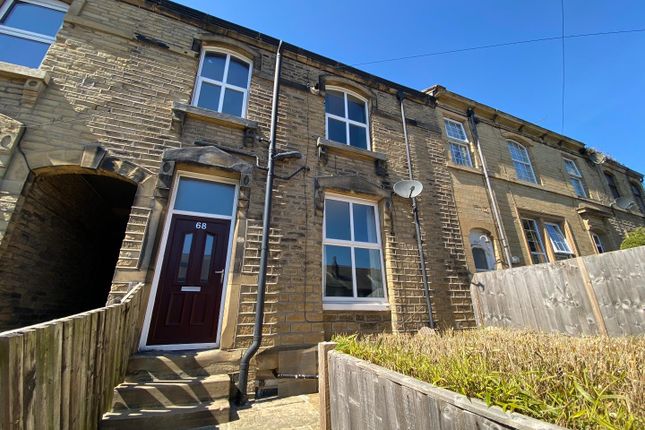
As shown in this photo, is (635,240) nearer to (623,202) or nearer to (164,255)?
(623,202)

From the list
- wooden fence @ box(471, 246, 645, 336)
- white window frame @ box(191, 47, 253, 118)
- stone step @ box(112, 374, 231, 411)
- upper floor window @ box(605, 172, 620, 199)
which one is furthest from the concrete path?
upper floor window @ box(605, 172, 620, 199)

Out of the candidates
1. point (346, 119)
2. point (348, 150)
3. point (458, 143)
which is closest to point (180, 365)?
point (348, 150)

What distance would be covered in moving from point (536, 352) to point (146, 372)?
456 centimetres

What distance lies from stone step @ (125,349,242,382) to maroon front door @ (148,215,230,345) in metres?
0.35

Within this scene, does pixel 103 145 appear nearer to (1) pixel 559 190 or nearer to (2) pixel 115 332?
(2) pixel 115 332

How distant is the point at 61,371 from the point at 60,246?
192 inches

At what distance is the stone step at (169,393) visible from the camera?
340 cm

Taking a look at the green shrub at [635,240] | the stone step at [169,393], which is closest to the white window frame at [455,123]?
the green shrub at [635,240]

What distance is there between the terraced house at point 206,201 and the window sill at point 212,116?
0.09ft

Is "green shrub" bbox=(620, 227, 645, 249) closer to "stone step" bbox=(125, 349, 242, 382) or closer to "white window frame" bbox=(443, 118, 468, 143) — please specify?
"white window frame" bbox=(443, 118, 468, 143)

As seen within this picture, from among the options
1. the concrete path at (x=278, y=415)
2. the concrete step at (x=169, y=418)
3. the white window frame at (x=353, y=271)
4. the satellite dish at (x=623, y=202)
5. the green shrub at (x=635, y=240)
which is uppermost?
the satellite dish at (x=623, y=202)

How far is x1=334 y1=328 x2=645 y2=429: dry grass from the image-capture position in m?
1.15

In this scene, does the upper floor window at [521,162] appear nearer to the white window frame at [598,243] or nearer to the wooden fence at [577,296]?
the white window frame at [598,243]

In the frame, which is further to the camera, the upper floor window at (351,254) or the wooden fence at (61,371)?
Answer: the upper floor window at (351,254)
